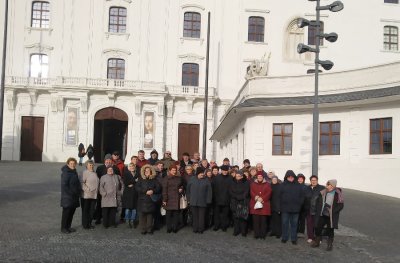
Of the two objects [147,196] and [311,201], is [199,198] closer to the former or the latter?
[147,196]

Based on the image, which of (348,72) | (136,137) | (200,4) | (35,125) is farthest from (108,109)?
(348,72)

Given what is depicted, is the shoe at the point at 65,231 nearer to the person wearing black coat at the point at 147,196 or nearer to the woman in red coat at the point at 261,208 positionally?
the person wearing black coat at the point at 147,196

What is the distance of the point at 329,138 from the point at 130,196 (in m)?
14.3

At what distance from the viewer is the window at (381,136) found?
22.2m

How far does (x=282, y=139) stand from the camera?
84.4ft

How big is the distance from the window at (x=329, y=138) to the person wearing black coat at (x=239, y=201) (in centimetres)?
1296

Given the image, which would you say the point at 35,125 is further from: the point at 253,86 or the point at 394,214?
the point at 394,214

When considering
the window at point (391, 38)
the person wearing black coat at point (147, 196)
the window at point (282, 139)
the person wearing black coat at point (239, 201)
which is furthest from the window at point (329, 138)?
the window at point (391, 38)

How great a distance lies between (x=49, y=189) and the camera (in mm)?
19266

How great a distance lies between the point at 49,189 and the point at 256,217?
32.5ft

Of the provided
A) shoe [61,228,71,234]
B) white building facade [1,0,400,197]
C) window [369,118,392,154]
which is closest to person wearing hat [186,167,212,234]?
shoe [61,228,71,234]

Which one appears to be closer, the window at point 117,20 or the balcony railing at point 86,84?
the balcony railing at point 86,84

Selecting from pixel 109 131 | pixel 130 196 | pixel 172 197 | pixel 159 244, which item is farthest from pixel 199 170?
pixel 109 131

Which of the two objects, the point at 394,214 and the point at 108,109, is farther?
→ the point at 108,109
